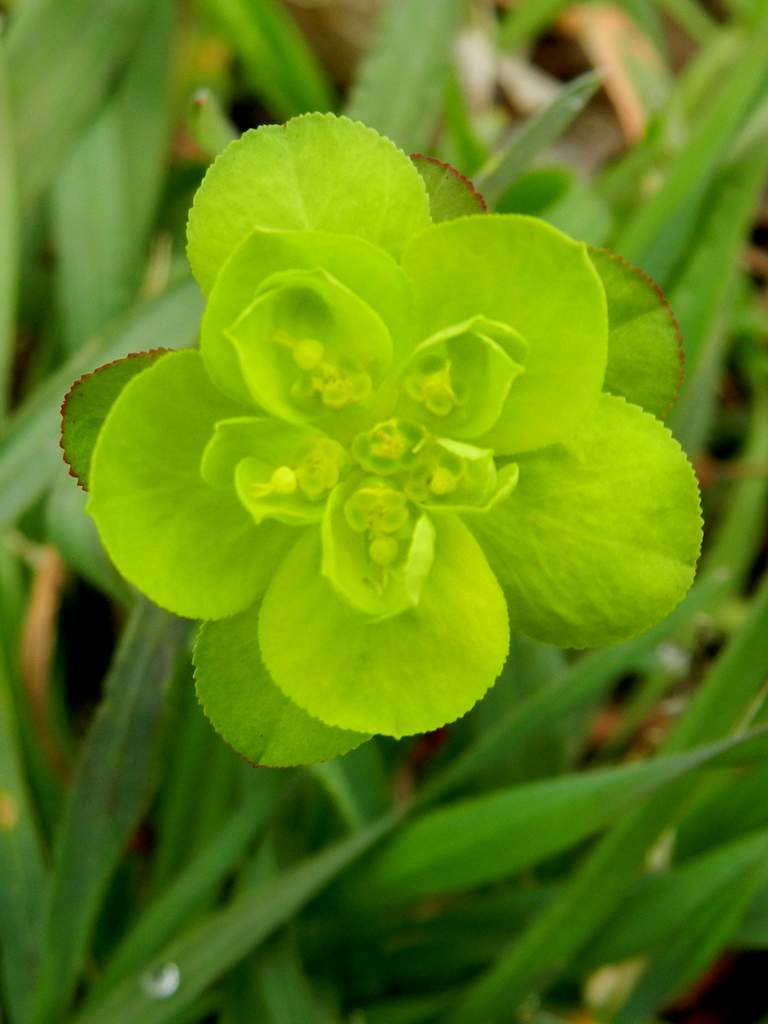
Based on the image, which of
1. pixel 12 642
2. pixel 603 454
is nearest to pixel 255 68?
pixel 12 642

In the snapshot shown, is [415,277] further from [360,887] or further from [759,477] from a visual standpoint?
[759,477]

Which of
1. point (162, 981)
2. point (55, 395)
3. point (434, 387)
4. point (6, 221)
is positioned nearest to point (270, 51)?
point (6, 221)

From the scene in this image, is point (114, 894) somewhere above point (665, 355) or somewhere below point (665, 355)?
below

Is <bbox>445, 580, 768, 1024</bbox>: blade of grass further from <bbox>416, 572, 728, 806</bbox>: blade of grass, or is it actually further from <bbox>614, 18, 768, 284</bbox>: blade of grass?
<bbox>614, 18, 768, 284</bbox>: blade of grass

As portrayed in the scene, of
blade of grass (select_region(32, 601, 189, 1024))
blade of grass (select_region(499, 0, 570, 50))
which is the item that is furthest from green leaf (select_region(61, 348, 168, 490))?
blade of grass (select_region(499, 0, 570, 50))

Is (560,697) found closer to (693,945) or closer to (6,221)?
(693,945)
